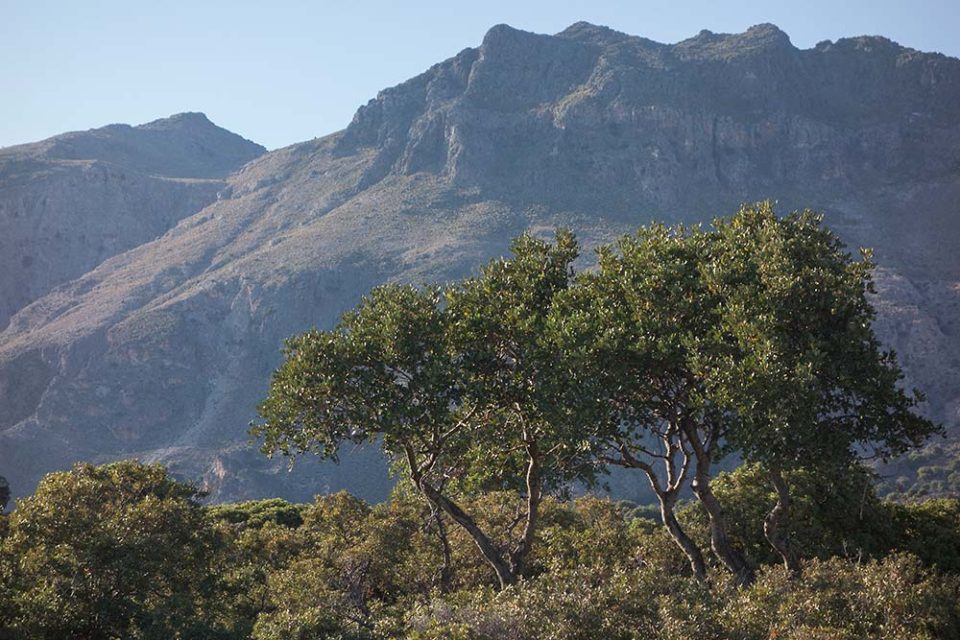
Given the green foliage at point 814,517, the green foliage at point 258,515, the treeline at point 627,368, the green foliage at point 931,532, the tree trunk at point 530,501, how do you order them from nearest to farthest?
→ the treeline at point 627,368 < the tree trunk at point 530,501 < the green foliage at point 931,532 < the green foliage at point 814,517 < the green foliage at point 258,515

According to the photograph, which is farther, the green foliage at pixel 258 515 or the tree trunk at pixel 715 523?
the green foliage at pixel 258 515

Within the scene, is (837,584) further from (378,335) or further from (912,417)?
(378,335)

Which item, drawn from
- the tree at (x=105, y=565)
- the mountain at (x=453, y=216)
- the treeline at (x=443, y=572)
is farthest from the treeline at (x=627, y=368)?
the mountain at (x=453, y=216)

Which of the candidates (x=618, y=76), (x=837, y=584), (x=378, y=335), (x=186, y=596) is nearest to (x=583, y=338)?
(x=378, y=335)

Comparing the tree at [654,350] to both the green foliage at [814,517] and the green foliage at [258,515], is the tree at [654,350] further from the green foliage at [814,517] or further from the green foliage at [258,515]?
the green foliage at [258,515]

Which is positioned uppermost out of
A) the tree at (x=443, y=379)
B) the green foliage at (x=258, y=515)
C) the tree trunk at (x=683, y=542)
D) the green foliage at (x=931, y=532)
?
the tree at (x=443, y=379)

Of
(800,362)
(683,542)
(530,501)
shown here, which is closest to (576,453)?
(530,501)

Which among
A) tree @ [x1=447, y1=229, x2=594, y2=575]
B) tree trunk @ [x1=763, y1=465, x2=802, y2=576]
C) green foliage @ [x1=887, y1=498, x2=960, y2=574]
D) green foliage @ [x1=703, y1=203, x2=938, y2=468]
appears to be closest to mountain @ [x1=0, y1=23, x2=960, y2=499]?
green foliage @ [x1=887, y1=498, x2=960, y2=574]

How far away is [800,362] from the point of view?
1609 centimetres

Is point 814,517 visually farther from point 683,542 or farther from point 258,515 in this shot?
point 258,515

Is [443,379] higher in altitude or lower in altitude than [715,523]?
higher

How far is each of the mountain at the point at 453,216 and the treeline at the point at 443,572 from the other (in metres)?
82.5

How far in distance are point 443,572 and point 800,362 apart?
880 centimetres

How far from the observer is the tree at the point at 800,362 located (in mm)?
16000
